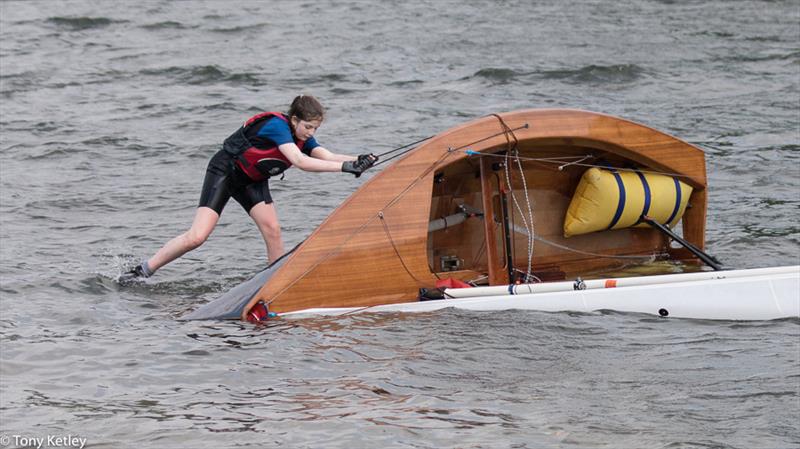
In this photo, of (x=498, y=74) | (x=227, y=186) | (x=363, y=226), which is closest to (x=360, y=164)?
(x=363, y=226)

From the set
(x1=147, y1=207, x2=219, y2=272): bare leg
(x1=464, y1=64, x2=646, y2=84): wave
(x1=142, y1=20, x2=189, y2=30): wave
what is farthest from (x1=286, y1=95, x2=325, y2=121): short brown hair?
(x1=142, y1=20, x2=189, y2=30): wave

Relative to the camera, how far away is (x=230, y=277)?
958cm

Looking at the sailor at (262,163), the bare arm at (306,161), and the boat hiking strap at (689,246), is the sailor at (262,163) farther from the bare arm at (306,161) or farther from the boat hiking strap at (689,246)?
the boat hiking strap at (689,246)

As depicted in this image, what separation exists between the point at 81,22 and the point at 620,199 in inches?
535

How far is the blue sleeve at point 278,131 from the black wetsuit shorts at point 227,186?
0.46 m

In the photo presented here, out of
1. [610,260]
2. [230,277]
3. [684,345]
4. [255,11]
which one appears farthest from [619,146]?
[255,11]

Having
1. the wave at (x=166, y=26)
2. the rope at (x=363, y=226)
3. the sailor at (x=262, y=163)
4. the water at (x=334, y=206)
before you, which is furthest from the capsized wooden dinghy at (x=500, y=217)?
the wave at (x=166, y=26)

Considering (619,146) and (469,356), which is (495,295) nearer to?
(469,356)

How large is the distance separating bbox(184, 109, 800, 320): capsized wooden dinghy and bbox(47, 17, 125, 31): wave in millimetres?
12540

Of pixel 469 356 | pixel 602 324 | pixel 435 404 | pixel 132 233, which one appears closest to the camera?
pixel 435 404

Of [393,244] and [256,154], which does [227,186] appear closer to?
[256,154]

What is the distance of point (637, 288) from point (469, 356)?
1.38 meters

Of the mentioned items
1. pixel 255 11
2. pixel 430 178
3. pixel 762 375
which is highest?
pixel 255 11

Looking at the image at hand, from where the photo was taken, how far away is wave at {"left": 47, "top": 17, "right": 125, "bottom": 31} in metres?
19.4
